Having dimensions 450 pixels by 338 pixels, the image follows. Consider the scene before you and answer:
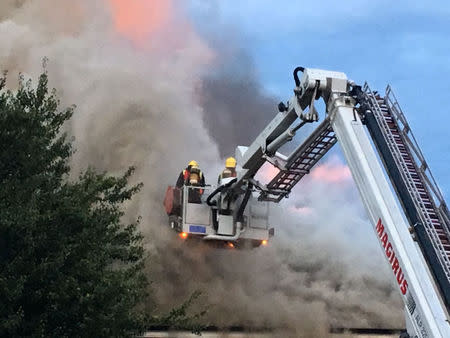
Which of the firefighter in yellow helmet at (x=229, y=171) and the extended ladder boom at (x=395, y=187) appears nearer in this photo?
the extended ladder boom at (x=395, y=187)

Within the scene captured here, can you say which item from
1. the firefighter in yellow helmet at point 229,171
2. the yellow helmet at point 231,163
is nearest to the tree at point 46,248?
the firefighter in yellow helmet at point 229,171

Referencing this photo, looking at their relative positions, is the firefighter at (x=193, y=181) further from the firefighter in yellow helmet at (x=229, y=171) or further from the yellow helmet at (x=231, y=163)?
the yellow helmet at (x=231, y=163)

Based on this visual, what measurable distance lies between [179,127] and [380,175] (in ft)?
45.8

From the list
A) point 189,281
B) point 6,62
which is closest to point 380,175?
point 189,281

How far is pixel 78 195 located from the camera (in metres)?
15.2

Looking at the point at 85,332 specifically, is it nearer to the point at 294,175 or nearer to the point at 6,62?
the point at 294,175

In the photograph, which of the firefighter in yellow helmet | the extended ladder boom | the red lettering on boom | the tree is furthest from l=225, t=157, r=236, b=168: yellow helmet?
the red lettering on boom

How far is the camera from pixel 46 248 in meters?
14.3

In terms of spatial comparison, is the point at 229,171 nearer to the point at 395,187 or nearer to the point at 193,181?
the point at 193,181

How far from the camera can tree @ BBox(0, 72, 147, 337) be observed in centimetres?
1362

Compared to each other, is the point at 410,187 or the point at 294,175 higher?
the point at 294,175

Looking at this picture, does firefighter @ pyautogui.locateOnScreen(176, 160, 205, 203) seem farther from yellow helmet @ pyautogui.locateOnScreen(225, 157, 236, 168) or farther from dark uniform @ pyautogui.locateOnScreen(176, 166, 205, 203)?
yellow helmet @ pyautogui.locateOnScreen(225, 157, 236, 168)

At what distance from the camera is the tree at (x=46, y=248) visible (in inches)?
536

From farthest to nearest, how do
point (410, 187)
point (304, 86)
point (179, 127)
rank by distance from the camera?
point (179, 127)
point (304, 86)
point (410, 187)
